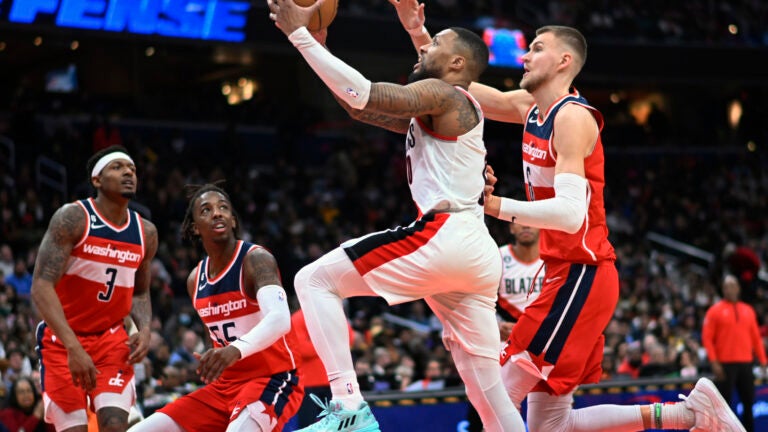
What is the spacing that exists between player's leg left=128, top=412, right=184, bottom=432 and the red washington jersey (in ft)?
7.60

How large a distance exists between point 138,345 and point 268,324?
4.19ft

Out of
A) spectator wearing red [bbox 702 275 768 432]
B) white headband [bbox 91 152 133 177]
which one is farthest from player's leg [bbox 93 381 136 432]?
spectator wearing red [bbox 702 275 768 432]

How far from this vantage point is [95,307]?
6.52m

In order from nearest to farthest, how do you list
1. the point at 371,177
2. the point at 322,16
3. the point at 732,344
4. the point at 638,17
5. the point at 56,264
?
the point at 322,16 < the point at 56,264 < the point at 732,344 < the point at 371,177 < the point at 638,17

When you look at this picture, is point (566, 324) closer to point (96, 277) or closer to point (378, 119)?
point (378, 119)

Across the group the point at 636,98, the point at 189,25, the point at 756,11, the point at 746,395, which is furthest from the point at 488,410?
the point at 636,98

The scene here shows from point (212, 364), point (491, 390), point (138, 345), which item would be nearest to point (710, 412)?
point (491, 390)

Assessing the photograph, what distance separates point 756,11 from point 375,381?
877 inches

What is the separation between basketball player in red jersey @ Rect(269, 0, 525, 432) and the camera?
5.03 metres

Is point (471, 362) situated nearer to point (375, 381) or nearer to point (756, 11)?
point (375, 381)

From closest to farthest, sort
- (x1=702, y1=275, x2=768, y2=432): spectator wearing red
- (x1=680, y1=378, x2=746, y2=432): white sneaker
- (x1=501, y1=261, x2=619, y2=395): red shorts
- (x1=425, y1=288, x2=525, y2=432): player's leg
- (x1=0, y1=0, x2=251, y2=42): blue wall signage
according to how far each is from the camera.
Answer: (x1=425, y1=288, x2=525, y2=432): player's leg < (x1=501, y1=261, x2=619, y2=395): red shorts < (x1=680, y1=378, x2=746, y2=432): white sneaker < (x1=702, y1=275, x2=768, y2=432): spectator wearing red < (x1=0, y1=0, x2=251, y2=42): blue wall signage

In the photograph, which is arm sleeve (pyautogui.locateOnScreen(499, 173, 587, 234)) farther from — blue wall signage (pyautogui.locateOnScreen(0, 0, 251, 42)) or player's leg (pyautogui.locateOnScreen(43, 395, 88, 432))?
blue wall signage (pyautogui.locateOnScreen(0, 0, 251, 42))

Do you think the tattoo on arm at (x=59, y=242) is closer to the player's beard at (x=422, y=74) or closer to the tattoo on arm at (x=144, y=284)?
the tattoo on arm at (x=144, y=284)

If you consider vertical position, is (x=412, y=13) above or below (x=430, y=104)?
above
